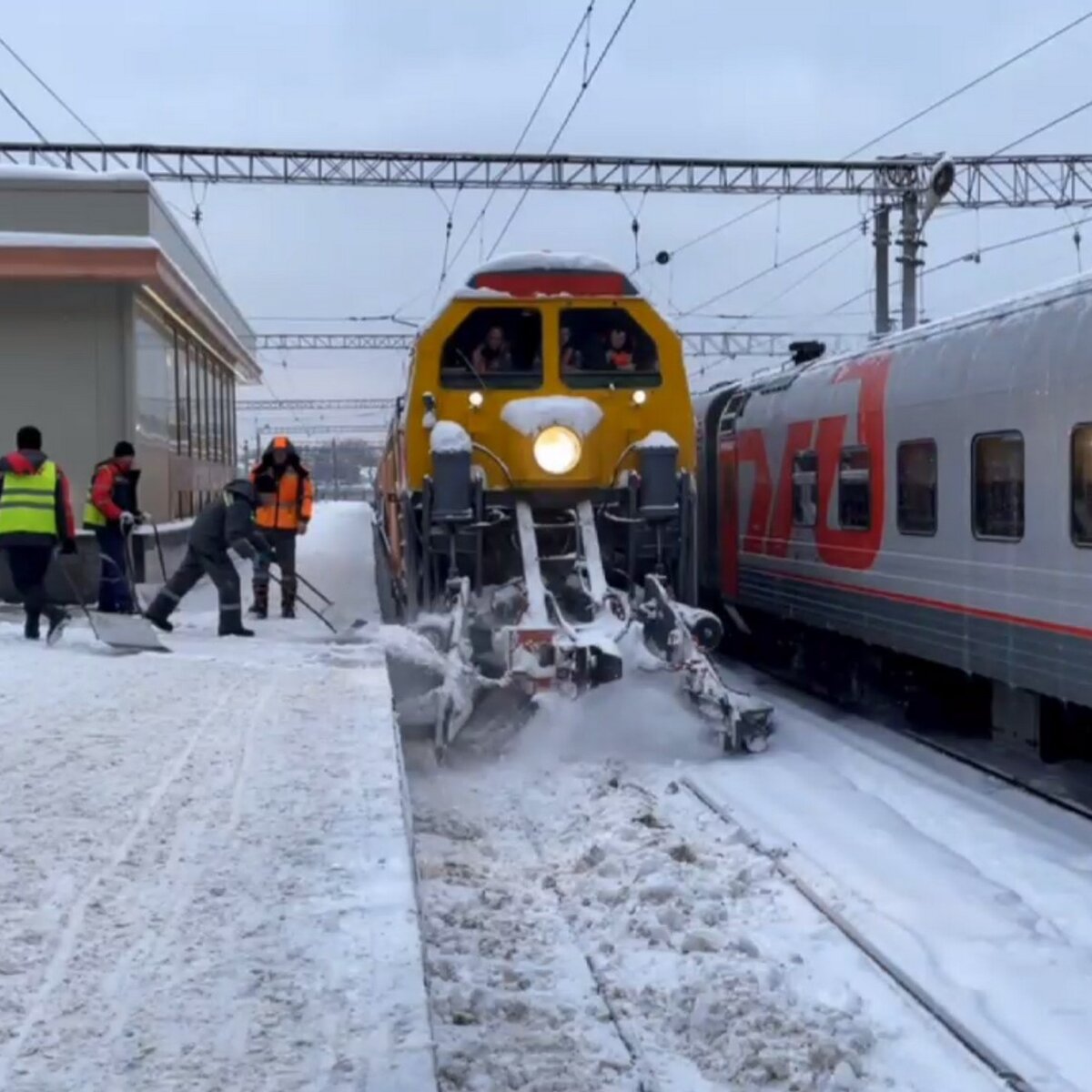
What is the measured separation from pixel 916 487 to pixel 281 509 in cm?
614

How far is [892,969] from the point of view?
5719mm

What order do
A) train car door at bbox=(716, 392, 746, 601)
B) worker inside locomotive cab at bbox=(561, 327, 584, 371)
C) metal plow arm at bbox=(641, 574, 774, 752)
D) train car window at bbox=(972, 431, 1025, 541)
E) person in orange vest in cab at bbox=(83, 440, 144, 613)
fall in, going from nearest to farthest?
train car window at bbox=(972, 431, 1025, 541) → metal plow arm at bbox=(641, 574, 774, 752) → worker inside locomotive cab at bbox=(561, 327, 584, 371) → person in orange vest in cab at bbox=(83, 440, 144, 613) → train car door at bbox=(716, 392, 746, 601)

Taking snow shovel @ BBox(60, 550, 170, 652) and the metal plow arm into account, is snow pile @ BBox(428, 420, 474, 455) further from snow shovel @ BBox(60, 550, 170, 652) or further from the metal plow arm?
snow shovel @ BBox(60, 550, 170, 652)

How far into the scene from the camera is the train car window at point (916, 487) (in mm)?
10289

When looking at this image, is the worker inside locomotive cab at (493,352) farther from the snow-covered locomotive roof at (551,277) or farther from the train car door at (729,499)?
the train car door at (729,499)

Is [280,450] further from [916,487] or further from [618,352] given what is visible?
[916,487]

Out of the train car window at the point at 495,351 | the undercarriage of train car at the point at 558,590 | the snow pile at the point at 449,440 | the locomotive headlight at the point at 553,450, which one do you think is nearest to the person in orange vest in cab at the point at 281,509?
the undercarriage of train car at the point at 558,590

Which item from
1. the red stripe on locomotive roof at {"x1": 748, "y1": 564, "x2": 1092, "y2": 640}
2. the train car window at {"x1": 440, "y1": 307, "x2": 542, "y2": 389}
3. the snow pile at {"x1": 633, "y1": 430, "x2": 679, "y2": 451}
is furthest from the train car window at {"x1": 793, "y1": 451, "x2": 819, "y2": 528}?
the train car window at {"x1": 440, "y1": 307, "x2": 542, "y2": 389}

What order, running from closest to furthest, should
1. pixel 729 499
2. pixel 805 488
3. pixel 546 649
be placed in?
pixel 546 649 → pixel 805 488 → pixel 729 499

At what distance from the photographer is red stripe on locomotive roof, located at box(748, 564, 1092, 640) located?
27.5 feet

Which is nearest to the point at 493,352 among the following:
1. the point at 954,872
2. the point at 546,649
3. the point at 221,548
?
the point at 546,649

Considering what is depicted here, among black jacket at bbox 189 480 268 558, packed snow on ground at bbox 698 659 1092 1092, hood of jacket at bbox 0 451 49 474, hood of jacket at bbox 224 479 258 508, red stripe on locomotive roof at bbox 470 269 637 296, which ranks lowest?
packed snow on ground at bbox 698 659 1092 1092

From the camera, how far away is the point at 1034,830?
319 inches

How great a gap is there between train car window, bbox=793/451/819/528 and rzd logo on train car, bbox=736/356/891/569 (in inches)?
2.6
